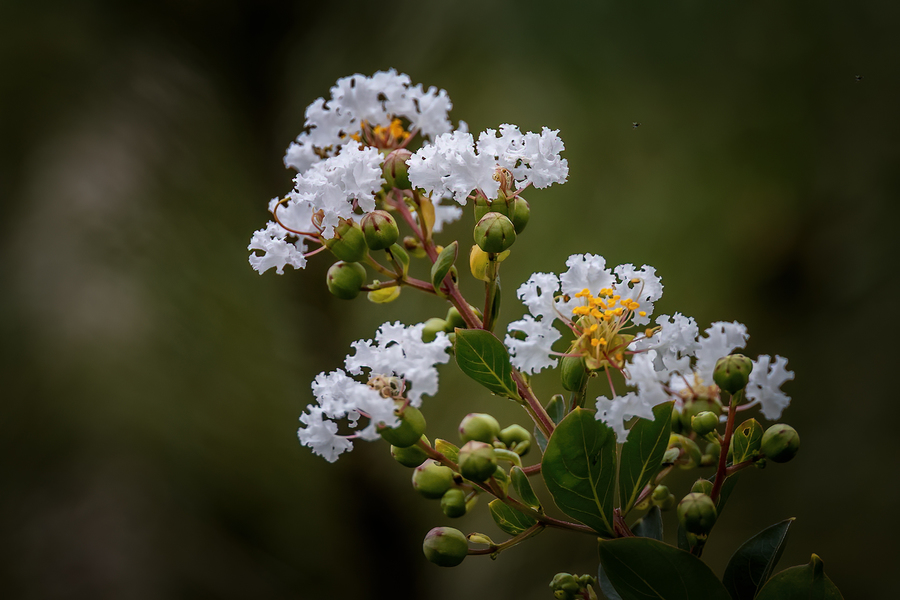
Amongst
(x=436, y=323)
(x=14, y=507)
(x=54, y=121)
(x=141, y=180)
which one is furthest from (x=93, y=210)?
(x=436, y=323)

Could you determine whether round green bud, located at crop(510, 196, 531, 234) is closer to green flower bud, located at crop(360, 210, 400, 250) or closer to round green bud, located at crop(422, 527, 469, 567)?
green flower bud, located at crop(360, 210, 400, 250)

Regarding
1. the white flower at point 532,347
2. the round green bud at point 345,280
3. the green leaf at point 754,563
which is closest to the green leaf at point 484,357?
the white flower at point 532,347

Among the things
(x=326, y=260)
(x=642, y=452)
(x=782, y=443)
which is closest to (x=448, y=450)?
(x=642, y=452)

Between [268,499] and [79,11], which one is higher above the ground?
[79,11]

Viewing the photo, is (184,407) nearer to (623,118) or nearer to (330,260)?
(330,260)

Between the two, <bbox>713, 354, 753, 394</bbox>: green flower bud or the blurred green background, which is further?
the blurred green background

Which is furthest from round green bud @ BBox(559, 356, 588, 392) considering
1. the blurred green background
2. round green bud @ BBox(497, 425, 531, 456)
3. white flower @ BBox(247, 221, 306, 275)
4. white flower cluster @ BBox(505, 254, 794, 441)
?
the blurred green background

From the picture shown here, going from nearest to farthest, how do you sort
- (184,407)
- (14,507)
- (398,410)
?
(398,410), (14,507), (184,407)
